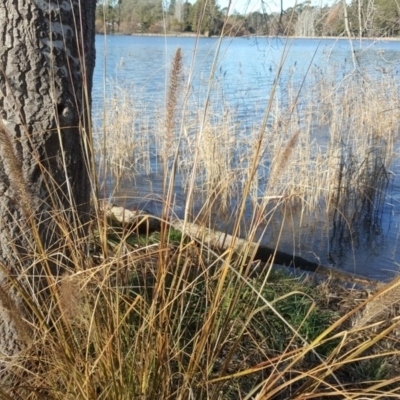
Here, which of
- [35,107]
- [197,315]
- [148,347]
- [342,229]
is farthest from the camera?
[342,229]

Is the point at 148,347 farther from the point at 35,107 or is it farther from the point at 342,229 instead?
the point at 342,229

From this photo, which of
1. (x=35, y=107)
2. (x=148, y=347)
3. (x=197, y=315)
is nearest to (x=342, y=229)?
(x=197, y=315)

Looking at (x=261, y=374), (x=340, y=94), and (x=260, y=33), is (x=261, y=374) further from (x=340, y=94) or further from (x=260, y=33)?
(x=340, y=94)

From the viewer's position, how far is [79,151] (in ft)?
6.79

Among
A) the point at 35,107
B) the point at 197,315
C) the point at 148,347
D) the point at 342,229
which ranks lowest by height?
the point at 342,229

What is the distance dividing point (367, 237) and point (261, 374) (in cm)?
375

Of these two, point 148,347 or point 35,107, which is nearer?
point 148,347

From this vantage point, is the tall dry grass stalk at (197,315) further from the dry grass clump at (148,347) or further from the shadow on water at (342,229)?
the shadow on water at (342,229)

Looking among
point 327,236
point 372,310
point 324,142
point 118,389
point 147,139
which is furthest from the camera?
point 324,142

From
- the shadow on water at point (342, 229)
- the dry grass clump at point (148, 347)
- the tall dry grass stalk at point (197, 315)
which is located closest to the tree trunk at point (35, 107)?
the tall dry grass stalk at point (197, 315)

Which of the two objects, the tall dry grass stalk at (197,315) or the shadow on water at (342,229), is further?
the shadow on water at (342,229)

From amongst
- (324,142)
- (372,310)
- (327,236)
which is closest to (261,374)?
(372,310)

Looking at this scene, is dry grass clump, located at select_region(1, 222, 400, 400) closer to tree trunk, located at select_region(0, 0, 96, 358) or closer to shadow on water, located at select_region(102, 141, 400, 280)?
tree trunk, located at select_region(0, 0, 96, 358)

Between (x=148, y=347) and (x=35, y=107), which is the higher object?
(x=35, y=107)
